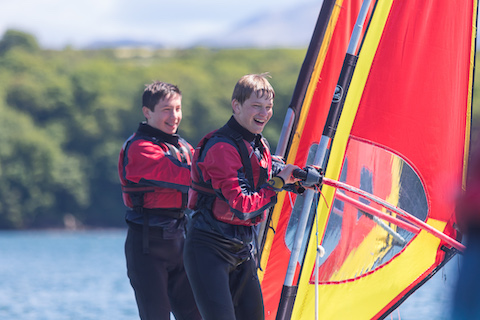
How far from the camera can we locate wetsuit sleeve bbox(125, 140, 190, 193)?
4844 millimetres

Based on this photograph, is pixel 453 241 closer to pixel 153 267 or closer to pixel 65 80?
pixel 153 267

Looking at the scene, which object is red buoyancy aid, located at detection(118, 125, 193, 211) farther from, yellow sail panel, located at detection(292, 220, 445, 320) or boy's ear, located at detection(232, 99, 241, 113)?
yellow sail panel, located at detection(292, 220, 445, 320)

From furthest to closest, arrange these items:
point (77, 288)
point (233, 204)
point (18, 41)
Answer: point (18, 41) → point (77, 288) → point (233, 204)

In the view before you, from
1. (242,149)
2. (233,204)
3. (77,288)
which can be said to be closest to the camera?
(233,204)

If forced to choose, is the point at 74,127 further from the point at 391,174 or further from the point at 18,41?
the point at 391,174

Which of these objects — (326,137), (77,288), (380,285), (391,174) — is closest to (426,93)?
(391,174)

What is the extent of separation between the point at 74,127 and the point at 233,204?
58.5 metres

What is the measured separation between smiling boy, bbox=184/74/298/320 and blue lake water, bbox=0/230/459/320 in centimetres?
93

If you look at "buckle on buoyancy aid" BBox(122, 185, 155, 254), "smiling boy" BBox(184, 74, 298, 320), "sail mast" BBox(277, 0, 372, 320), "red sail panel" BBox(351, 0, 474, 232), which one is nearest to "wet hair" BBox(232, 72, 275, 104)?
"smiling boy" BBox(184, 74, 298, 320)

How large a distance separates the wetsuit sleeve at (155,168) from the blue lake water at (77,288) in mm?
1520

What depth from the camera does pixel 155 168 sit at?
15.9 feet

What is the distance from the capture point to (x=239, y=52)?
294 ft

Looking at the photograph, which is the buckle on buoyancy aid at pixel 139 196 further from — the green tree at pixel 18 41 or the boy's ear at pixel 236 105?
the green tree at pixel 18 41

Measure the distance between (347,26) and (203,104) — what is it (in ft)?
191
